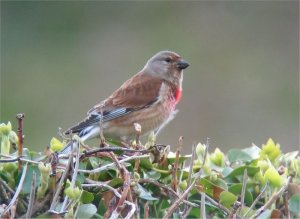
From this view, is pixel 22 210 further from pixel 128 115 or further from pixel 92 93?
pixel 92 93

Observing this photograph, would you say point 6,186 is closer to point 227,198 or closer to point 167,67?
point 227,198

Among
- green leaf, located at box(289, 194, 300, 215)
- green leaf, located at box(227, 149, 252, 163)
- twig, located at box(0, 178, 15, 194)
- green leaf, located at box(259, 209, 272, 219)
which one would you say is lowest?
green leaf, located at box(259, 209, 272, 219)

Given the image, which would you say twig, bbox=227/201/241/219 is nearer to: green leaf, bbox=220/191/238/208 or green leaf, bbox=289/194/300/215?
green leaf, bbox=220/191/238/208

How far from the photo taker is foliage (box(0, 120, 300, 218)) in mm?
2555

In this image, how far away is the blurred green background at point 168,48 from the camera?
878 cm

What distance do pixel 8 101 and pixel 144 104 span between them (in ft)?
13.6

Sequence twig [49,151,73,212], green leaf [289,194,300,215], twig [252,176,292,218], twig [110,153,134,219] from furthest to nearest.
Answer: green leaf [289,194,300,215]
twig [252,176,292,218]
twig [49,151,73,212]
twig [110,153,134,219]

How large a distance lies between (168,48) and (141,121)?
5619 millimetres

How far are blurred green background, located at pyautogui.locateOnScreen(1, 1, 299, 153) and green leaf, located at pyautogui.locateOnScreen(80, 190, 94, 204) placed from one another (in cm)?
525

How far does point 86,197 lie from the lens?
262cm

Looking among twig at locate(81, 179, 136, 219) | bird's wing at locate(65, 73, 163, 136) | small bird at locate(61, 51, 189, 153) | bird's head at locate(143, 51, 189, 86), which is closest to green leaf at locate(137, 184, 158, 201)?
twig at locate(81, 179, 136, 219)

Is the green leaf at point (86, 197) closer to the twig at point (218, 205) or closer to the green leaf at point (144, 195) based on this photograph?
the green leaf at point (144, 195)

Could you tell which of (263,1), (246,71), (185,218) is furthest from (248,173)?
(263,1)

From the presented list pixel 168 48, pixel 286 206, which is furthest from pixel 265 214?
pixel 168 48
